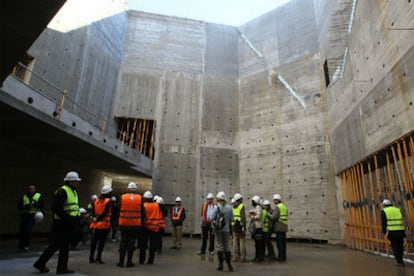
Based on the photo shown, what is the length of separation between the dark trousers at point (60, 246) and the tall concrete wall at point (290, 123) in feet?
34.7

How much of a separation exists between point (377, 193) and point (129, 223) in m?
7.49

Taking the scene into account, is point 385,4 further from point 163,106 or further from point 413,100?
point 163,106

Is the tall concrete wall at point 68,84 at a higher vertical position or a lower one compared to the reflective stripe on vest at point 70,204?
higher

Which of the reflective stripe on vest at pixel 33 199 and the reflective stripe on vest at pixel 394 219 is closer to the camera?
the reflective stripe on vest at pixel 394 219

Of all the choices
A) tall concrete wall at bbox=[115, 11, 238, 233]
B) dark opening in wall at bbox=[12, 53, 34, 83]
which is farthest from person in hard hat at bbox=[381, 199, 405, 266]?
dark opening in wall at bbox=[12, 53, 34, 83]

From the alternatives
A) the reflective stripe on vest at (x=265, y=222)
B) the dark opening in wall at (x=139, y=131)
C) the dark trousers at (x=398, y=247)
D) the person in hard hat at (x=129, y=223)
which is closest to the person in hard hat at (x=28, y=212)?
the person in hard hat at (x=129, y=223)

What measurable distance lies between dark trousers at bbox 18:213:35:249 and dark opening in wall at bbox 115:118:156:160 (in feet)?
26.4

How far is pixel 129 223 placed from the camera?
17.4 ft

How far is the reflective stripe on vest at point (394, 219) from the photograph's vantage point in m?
6.02

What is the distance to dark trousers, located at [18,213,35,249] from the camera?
6.82 m

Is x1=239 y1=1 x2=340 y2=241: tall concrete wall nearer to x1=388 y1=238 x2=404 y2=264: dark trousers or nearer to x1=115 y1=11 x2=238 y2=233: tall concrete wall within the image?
x1=115 y1=11 x2=238 y2=233: tall concrete wall

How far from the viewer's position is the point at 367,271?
5.26 meters

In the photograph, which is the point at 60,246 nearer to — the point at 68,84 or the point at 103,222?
the point at 103,222

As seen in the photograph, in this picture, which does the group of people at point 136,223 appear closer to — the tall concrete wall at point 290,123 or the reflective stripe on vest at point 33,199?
the reflective stripe on vest at point 33,199
